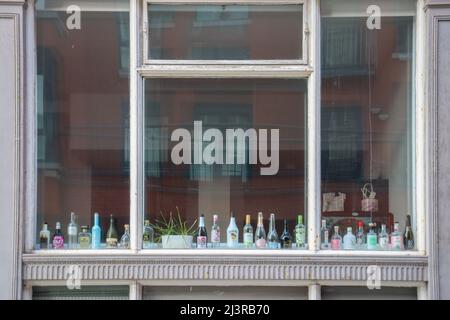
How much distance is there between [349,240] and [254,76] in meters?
2.00

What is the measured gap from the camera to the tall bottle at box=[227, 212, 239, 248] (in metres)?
8.43

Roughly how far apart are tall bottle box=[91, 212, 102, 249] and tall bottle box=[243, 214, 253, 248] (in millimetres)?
1532

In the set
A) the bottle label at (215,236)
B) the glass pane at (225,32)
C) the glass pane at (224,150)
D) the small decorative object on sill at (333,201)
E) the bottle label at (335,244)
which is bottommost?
the bottle label at (335,244)

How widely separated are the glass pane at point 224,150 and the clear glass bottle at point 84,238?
2.35 ft

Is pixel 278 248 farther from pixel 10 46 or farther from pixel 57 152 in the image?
pixel 10 46

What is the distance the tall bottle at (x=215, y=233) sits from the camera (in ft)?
27.7

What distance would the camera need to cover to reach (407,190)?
8.45 metres

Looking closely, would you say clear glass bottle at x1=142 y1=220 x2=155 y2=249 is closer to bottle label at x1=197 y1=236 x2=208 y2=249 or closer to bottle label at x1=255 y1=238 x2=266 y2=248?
bottle label at x1=197 y1=236 x2=208 y2=249

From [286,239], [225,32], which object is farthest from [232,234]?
[225,32]

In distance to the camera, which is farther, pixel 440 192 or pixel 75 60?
pixel 75 60

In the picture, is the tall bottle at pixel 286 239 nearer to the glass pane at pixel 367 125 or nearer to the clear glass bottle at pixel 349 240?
the glass pane at pixel 367 125

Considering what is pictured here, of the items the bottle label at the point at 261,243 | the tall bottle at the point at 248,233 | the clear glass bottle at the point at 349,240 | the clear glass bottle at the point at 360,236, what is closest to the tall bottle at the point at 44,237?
the tall bottle at the point at 248,233

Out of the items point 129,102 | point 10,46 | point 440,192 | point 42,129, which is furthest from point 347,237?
point 10,46

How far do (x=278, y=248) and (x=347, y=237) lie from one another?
0.74 m
